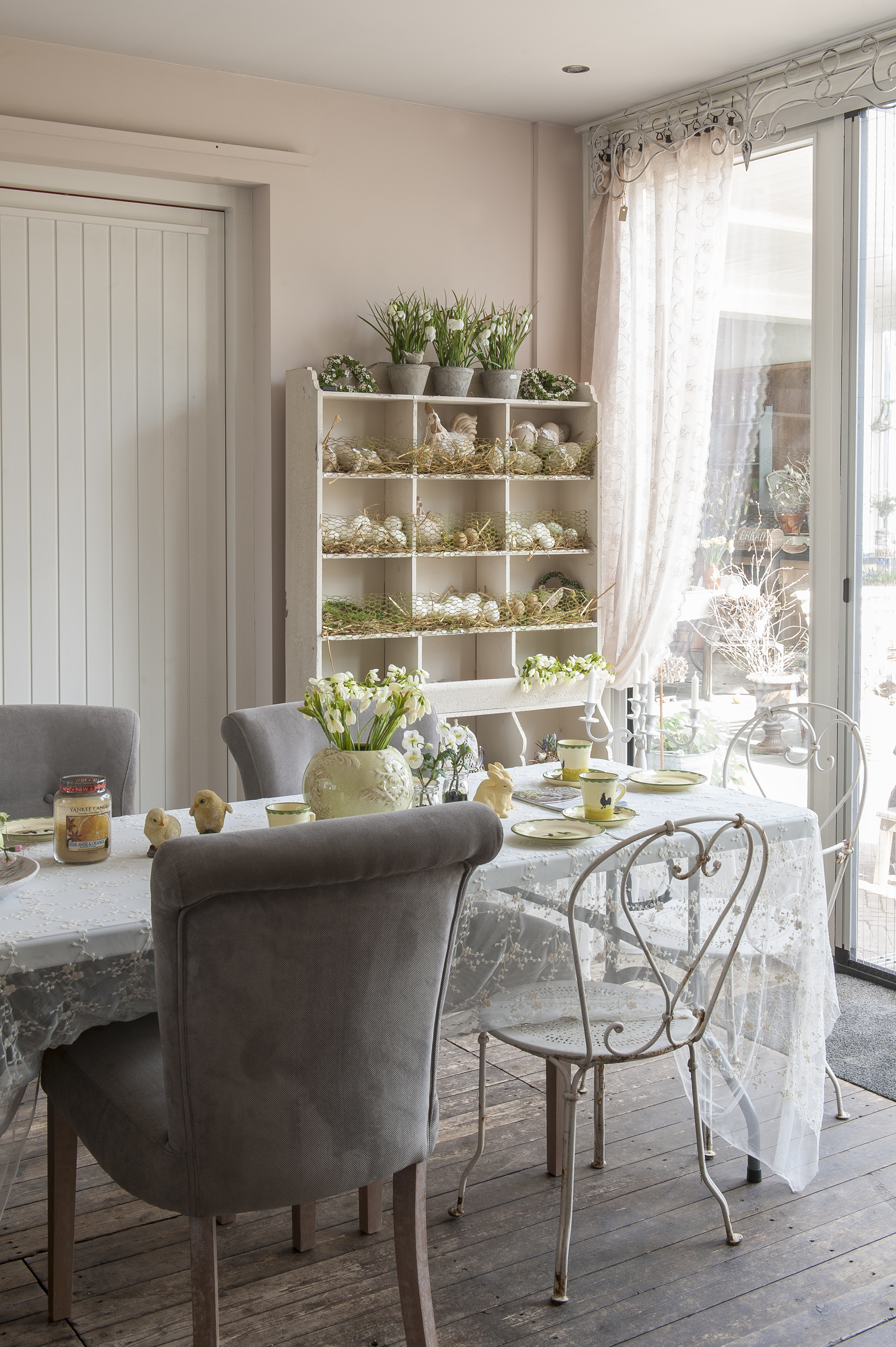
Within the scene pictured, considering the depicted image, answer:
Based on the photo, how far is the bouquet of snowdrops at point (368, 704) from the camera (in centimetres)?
225

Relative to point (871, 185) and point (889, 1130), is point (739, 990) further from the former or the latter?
point (871, 185)

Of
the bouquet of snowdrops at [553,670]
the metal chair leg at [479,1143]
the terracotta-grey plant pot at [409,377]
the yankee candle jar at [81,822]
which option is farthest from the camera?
the terracotta-grey plant pot at [409,377]

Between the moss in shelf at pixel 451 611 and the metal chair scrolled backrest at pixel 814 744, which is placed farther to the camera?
the moss in shelf at pixel 451 611

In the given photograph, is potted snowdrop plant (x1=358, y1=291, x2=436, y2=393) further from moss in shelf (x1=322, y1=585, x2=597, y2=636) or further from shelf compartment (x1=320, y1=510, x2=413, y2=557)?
moss in shelf (x1=322, y1=585, x2=597, y2=636)

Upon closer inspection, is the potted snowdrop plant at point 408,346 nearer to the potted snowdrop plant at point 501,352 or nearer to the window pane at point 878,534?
the potted snowdrop plant at point 501,352

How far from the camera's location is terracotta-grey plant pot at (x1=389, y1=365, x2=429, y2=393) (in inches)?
154

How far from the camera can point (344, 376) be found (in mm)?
3854

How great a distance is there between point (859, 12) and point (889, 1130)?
2892mm

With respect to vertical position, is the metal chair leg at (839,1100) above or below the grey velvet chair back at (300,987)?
below

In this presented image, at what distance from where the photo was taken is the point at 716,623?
4098 millimetres

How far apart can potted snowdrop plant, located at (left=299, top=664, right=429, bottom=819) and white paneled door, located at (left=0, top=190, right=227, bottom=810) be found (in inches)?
71.2

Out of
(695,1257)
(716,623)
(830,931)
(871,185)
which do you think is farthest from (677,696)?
(695,1257)

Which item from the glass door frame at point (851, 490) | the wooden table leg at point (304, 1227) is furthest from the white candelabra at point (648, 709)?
the wooden table leg at point (304, 1227)

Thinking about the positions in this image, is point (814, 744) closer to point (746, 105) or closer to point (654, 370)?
point (654, 370)
